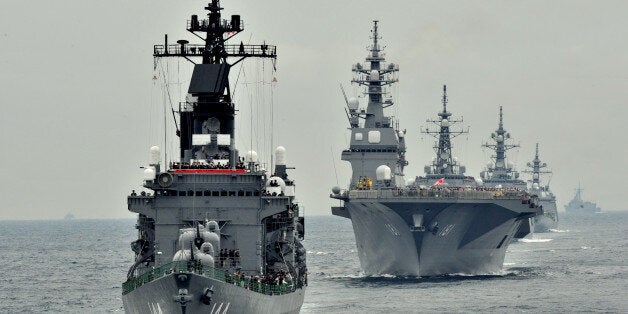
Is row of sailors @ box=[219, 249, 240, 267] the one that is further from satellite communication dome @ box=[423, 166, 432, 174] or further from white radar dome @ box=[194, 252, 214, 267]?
satellite communication dome @ box=[423, 166, 432, 174]

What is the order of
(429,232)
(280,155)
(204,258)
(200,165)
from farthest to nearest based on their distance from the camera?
(429,232) < (280,155) < (200,165) < (204,258)

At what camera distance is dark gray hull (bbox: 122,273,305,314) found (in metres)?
36.1

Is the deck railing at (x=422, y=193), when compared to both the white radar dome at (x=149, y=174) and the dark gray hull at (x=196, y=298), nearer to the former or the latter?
the white radar dome at (x=149, y=174)

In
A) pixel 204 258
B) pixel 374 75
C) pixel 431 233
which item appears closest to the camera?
pixel 204 258

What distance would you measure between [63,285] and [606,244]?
80.3 m

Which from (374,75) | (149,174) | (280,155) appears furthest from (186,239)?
(374,75)

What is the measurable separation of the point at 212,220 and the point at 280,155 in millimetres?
10931

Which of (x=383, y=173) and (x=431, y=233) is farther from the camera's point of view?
(x=383, y=173)

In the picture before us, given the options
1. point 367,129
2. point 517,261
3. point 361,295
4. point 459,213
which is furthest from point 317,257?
point 361,295

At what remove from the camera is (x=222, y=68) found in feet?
149

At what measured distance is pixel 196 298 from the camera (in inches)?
1428

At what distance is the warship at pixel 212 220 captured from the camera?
121ft

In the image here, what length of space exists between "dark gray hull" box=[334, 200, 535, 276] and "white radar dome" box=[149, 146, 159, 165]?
30.2 meters

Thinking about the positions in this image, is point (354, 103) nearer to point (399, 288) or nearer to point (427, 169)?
point (399, 288)
